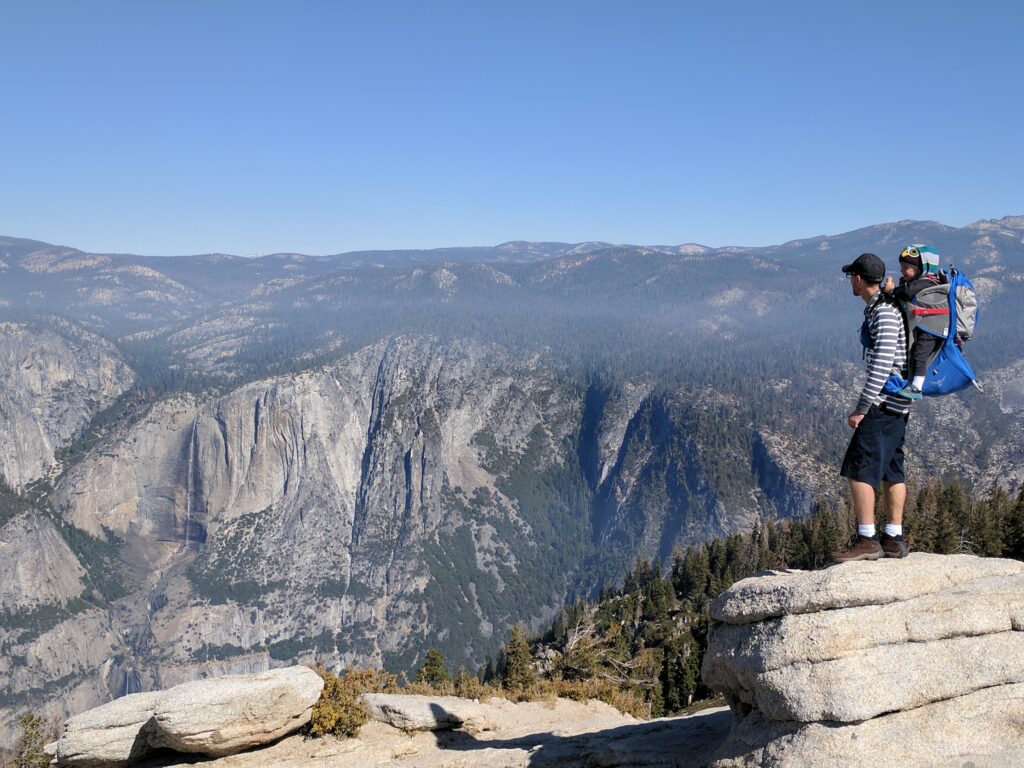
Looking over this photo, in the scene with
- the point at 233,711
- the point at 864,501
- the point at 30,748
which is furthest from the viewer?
the point at 30,748

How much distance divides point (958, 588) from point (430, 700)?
1425 cm

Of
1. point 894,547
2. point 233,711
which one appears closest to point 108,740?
point 233,711

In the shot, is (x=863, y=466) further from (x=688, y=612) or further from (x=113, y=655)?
(x=113, y=655)

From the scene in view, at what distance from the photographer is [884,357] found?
11.3 meters

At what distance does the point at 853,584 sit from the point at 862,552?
1.14 meters

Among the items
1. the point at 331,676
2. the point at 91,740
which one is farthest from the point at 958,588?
the point at 91,740

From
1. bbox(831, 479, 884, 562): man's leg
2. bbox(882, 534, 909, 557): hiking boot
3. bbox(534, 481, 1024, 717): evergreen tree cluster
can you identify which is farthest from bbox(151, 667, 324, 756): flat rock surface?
bbox(882, 534, 909, 557): hiking boot

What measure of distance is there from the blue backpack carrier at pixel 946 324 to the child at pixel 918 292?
9 cm

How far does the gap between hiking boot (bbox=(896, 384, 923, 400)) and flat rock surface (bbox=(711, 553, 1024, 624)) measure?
9.34 feet

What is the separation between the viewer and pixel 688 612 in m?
89.3

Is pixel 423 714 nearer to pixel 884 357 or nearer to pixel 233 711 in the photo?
pixel 233 711

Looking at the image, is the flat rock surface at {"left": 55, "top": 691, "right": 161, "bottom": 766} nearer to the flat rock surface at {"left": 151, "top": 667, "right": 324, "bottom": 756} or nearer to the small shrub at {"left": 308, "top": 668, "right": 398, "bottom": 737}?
the flat rock surface at {"left": 151, "top": 667, "right": 324, "bottom": 756}

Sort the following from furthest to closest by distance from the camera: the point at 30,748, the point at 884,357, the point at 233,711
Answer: the point at 30,748 < the point at 233,711 < the point at 884,357

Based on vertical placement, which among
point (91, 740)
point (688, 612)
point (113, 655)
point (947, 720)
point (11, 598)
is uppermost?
point (947, 720)
